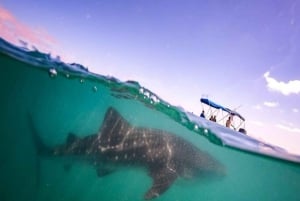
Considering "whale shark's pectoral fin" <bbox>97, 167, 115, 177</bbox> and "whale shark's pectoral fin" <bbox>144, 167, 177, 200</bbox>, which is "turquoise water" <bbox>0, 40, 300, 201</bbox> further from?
"whale shark's pectoral fin" <bbox>144, 167, 177, 200</bbox>

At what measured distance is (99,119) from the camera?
34.7m

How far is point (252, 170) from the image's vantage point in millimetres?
26375

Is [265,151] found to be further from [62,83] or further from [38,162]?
[62,83]

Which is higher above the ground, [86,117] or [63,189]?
[86,117]

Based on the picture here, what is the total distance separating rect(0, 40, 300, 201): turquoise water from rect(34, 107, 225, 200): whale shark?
64cm

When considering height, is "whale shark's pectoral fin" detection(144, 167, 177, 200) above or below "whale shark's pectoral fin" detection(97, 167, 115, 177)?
above

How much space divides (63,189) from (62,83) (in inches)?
959

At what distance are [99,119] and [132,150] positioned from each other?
2135 cm

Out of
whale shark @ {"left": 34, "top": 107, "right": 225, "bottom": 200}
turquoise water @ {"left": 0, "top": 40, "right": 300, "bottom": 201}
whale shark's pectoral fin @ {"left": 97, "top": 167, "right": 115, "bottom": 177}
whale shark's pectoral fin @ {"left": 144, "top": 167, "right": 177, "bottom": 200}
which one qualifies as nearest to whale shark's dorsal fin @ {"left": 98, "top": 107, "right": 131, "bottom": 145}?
whale shark @ {"left": 34, "top": 107, "right": 225, "bottom": 200}

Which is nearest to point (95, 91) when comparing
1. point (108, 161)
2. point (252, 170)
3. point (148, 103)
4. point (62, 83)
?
point (62, 83)

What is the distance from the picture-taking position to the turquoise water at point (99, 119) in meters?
18.6

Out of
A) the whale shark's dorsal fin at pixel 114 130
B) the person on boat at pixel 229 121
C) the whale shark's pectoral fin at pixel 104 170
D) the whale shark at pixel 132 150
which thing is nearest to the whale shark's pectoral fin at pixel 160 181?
the whale shark at pixel 132 150

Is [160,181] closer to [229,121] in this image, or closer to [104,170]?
[104,170]

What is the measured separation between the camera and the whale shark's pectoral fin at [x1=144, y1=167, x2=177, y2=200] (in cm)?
1177
